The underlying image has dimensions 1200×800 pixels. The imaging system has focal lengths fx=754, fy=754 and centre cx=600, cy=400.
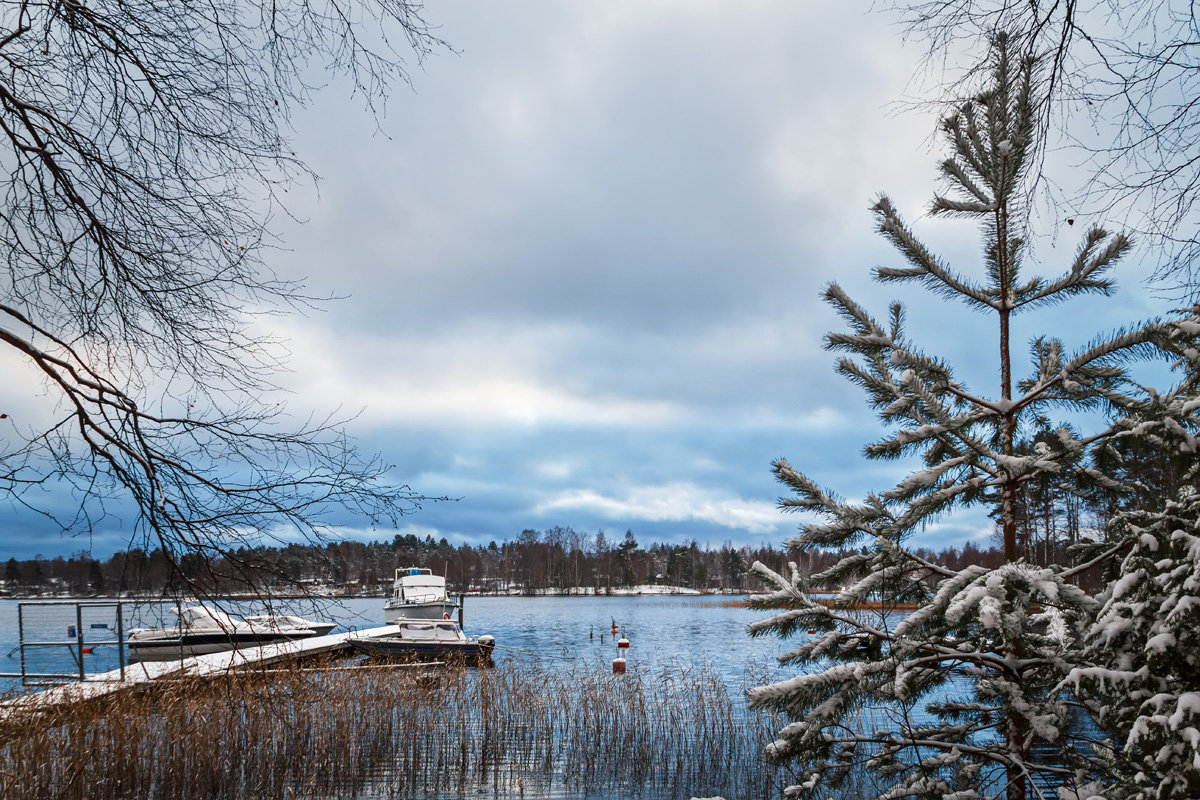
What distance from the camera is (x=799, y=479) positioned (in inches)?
144

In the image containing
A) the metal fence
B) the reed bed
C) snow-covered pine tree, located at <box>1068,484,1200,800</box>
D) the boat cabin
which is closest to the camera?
snow-covered pine tree, located at <box>1068,484,1200,800</box>

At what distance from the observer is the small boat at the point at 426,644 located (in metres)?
17.8

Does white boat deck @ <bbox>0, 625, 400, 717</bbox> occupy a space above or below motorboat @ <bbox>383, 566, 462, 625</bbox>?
above

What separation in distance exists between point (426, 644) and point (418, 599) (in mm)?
10626

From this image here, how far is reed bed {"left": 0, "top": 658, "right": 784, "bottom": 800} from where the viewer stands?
7.46 metres

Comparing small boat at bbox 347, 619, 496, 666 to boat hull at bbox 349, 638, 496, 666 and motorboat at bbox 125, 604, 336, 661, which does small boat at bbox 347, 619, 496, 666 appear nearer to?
boat hull at bbox 349, 638, 496, 666

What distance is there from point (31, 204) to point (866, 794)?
366 inches

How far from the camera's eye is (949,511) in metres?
3.46

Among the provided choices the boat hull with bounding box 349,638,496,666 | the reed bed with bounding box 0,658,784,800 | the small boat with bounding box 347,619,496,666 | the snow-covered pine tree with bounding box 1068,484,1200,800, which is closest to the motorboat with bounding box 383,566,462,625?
the small boat with bounding box 347,619,496,666

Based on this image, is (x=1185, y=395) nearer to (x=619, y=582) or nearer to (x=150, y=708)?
(x=150, y=708)

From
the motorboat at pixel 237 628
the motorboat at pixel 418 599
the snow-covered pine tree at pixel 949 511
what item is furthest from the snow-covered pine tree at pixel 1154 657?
the motorboat at pixel 418 599

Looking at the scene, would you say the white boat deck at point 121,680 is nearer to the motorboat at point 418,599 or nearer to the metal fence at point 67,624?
the metal fence at point 67,624

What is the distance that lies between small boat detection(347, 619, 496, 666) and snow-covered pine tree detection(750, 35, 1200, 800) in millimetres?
14699

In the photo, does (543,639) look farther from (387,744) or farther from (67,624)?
(387,744)
